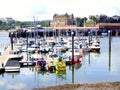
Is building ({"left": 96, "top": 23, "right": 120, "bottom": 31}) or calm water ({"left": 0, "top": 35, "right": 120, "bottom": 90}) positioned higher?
building ({"left": 96, "top": 23, "right": 120, "bottom": 31})

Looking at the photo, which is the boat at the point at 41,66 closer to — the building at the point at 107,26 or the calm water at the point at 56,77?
the calm water at the point at 56,77

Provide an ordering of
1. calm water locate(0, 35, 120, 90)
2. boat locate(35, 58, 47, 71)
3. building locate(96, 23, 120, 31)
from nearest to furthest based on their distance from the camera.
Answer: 1. calm water locate(0, 35, 120, 90)
2. boat locate(35, 58, 47, 71)
3. building locate(96, 23, 120, 31)

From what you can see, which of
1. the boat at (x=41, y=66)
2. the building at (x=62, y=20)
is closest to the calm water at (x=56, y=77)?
the boat at (x=41, y=66)

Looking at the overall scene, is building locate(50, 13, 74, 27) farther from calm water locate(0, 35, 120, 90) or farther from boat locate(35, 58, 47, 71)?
boat locate(35, 58, 47, 71)

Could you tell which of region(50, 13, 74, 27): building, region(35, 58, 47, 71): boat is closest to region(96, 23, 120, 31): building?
region(50, 13, 74, 27): building

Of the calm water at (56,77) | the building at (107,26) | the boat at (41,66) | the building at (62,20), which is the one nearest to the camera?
the calm water at (56,77)

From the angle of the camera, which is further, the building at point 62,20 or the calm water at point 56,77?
the building at point 62,20

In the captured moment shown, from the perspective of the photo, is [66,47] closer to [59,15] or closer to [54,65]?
[54,65]

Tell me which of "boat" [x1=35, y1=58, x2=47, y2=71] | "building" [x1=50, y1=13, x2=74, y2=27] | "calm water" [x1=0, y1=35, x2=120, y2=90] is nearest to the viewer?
"calm water" [x1=0, y1=35, x2=120, y2=90]

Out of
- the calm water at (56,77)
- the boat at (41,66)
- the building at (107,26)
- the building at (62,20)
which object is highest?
the building at (62,20)

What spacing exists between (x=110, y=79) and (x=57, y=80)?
5.73 m

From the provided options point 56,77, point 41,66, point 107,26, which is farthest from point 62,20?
point 56,77

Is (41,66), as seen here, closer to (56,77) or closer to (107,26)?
(56,77)

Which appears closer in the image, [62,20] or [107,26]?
[107,26]
